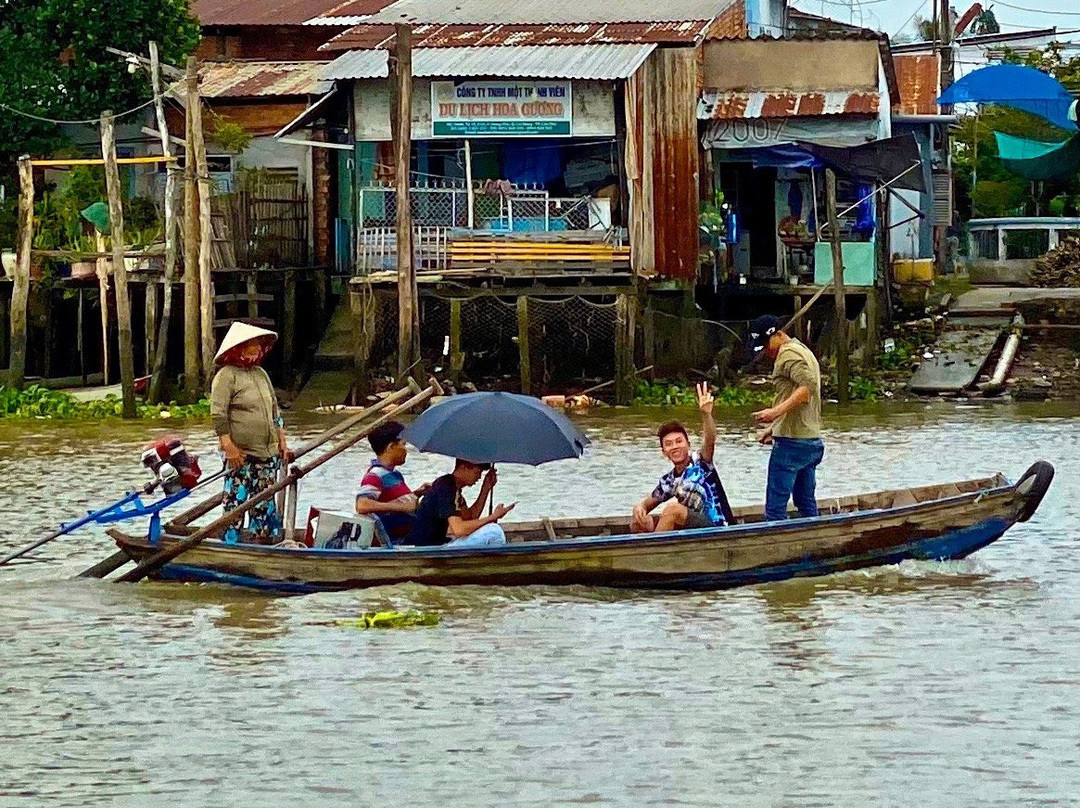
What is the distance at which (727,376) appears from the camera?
2717 centimetres

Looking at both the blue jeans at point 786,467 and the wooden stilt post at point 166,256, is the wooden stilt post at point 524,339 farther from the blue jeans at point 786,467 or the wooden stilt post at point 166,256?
the blue jeans at point 786,467

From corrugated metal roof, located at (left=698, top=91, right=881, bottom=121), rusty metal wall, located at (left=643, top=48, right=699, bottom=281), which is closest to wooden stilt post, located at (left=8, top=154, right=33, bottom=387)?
rusty metal wall, located at (left=643, top=48, right=699, bottom=281)

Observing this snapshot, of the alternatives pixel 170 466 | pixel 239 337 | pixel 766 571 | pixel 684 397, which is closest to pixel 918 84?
pixel 684 397

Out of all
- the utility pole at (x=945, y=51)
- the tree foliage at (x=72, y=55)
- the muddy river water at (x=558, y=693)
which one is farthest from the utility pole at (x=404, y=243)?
the utility pole at (x=945, y=51)

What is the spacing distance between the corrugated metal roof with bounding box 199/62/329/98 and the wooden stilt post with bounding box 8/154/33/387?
493 cm

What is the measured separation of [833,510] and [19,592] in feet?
16.1

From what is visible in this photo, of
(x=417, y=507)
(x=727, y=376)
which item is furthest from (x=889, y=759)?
(x=727, y=376)

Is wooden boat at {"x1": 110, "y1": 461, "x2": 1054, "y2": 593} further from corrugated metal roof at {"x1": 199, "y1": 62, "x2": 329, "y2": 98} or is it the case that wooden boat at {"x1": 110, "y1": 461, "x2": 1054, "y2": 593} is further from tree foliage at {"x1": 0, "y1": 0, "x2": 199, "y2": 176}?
tree foliage at {"x1": 0, "y1": 0, "x2": 199, "y2": 176}

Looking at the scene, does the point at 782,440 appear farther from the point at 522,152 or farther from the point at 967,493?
the point at 522,152

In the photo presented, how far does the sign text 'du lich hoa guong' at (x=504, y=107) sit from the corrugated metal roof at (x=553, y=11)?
6.61 ft

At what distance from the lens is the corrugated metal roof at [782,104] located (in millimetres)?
27578

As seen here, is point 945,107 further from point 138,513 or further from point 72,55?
point 138,513

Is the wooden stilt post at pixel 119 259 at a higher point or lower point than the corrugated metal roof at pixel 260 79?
lower

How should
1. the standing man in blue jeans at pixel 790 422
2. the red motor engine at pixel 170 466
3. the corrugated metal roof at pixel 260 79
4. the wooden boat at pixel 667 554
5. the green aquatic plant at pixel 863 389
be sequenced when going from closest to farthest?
the wooden boat at pixel 667 554 < the red motor engine at pixel 170 466 < the standing man in blue jeans at pixel 790 422 < the green aquatic plant at pixel 863 389 < the corrugated metal roof at pixel 260 79
